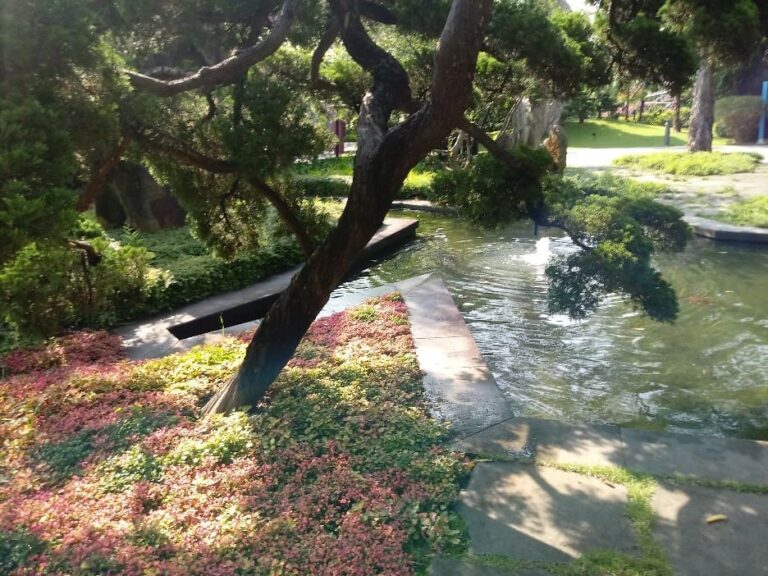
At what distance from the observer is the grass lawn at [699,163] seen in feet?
Result: 53.7

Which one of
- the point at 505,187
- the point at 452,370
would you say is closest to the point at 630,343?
the point at 452,370

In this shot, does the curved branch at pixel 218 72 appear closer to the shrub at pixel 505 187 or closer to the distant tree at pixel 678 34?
the shrub at pixel 505 187

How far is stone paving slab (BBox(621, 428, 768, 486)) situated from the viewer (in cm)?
366

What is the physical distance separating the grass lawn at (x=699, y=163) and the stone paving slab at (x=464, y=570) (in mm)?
15778

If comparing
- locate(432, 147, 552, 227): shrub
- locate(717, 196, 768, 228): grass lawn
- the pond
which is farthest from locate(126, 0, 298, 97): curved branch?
locate(717, 196, 768, 228): grass lawn

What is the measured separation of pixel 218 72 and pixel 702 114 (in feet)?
60.3

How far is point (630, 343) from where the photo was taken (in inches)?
261

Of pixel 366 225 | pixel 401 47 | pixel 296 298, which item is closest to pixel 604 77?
pixel 401 47

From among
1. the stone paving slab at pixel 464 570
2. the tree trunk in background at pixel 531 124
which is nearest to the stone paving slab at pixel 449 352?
the stone paving slab at pixel 464 570

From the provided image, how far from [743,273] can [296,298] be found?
7329 mm

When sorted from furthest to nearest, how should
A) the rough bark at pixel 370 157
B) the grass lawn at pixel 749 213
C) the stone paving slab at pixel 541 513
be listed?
1. the grass lawn at pixel 749 213
2. the rough bark at pixel 370 157
3. the stone paving slab at pixel 541 513

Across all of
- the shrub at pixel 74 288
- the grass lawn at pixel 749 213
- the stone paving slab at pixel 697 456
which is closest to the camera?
the stone paving slab at pixel 697 456

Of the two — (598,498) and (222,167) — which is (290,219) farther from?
(598,498)

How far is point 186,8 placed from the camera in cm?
496
